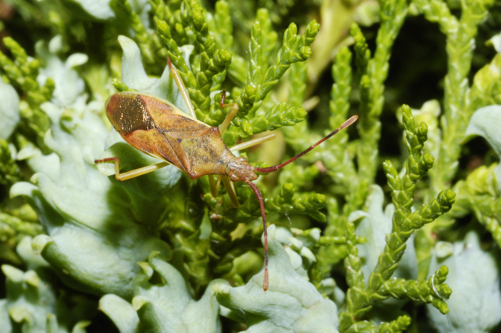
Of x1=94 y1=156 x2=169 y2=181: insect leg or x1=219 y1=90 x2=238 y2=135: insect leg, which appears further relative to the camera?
x1=219 y1=90 x2=238 y2=135: insect leg

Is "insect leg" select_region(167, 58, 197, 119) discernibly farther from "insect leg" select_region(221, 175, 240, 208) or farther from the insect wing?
"insect leg" select_region(221, 175, 240, 208)

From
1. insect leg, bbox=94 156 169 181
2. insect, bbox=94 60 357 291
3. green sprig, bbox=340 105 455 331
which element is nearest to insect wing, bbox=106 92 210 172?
insect, bbox=94 60 357 291

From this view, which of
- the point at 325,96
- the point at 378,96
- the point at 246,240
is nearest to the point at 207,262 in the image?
the point at 246,240

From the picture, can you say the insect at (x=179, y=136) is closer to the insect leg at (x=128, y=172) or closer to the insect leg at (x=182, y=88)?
the insect leg at (x=182, y=88)

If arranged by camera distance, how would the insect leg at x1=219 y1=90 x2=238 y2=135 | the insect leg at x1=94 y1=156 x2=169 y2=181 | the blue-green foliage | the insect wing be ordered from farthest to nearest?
the insect leg at x1=219 y1=90 x2=238 y2=135
the insect wing
the blue-green foliage
the insect leg at x1=94 y1=156 x2=169 y2=181

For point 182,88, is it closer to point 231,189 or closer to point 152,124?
point 152,124

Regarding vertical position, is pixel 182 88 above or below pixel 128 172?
above

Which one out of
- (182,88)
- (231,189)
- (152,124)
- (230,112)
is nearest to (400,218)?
(231,189)

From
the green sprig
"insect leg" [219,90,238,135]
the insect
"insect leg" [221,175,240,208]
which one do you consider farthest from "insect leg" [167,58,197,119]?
the green sprig

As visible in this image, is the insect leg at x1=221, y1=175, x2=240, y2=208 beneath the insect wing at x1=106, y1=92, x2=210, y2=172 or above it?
beneath

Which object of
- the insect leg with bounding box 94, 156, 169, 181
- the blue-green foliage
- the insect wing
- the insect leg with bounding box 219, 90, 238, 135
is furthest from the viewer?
the insect leg with bounding box 219, 90, 238, 135
